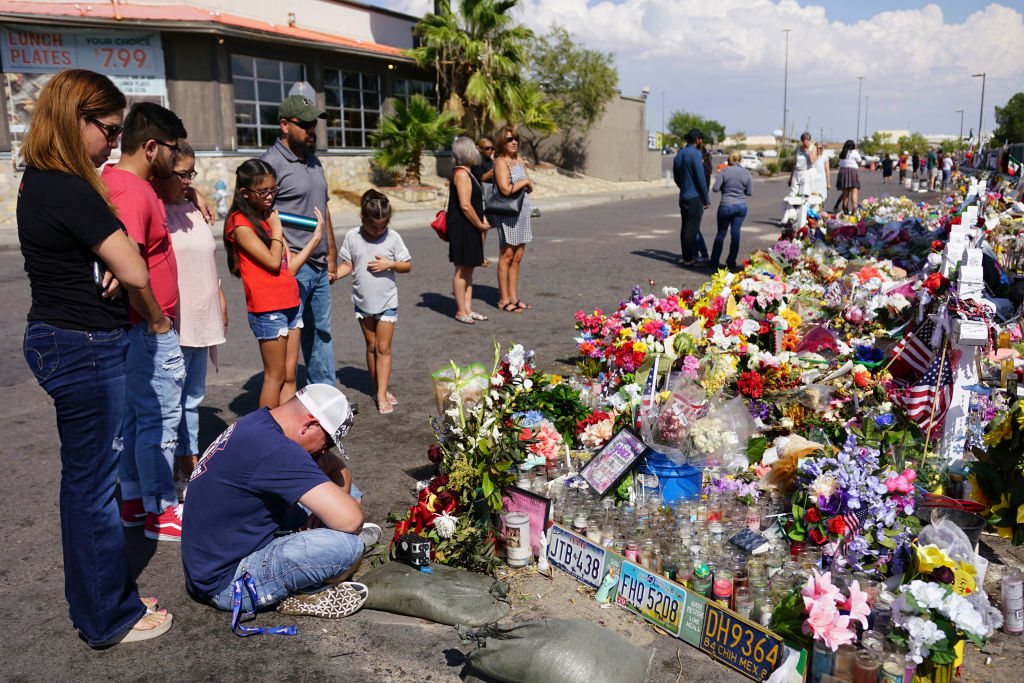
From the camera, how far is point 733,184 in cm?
1124

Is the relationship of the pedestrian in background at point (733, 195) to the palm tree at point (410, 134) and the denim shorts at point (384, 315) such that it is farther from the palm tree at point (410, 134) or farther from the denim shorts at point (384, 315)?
the palm tree at point (410, 134)

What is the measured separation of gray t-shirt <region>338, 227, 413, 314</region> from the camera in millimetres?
5805

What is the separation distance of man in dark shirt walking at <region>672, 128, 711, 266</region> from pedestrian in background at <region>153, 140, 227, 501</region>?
797 cm

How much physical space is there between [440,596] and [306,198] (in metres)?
3.04

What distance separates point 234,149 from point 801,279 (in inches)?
673

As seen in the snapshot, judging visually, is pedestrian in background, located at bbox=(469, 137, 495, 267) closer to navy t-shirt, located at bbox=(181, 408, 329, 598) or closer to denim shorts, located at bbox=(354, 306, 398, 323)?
denim shorts, located at bbox=(354, 306, 398, 323)

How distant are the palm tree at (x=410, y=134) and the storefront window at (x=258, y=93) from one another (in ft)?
9.39

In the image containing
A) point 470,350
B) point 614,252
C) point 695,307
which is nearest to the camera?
point 695,307

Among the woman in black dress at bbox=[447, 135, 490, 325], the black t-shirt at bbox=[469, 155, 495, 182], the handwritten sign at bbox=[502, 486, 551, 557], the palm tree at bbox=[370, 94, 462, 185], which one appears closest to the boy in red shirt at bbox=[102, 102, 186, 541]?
the handwritten sign at bbox=[502, 486, 551, 557]

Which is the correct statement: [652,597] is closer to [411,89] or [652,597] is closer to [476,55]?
[476,55]

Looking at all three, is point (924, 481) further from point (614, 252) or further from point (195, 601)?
point (614, 252)

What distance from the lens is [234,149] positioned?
2130cm

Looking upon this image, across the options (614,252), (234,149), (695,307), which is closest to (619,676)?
(695,307)

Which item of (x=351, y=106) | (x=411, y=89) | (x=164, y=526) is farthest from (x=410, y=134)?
(x=164, y=526)
